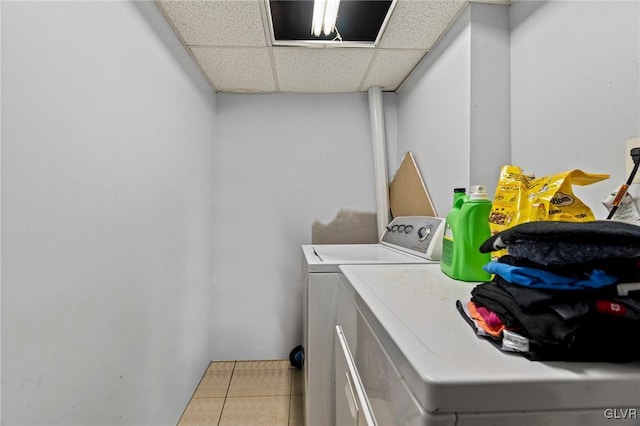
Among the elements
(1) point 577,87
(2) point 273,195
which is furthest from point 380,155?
(1) point 577,87

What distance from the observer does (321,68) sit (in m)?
2.11

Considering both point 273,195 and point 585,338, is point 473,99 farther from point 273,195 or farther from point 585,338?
point 273,195

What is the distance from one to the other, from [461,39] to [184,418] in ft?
8.66

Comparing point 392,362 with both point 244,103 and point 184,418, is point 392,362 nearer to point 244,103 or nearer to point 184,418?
point 184,418

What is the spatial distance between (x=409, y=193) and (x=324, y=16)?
1251mm

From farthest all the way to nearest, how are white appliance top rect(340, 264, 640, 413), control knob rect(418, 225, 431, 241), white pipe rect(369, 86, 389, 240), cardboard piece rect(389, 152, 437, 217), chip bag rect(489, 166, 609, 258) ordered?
white pipe rect(369, 86, 389, 240) → cardboard piece rect(389, 152, 437, 217) → control knob rect(418, 225, 431, 241) → chip bag rect(489, 166, 609, 258) → white appliance top rect(340, 264, 640, 413)

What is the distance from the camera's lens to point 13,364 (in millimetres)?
738

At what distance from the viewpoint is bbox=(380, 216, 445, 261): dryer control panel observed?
147 cm

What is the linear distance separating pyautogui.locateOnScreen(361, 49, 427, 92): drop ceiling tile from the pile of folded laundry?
5.63ft

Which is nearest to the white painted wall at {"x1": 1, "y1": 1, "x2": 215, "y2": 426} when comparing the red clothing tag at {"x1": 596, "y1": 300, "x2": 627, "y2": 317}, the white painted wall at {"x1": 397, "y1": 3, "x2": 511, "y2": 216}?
the red clothing tag at {"x1": 596, "y1": 300, "x2": 627, "y2": 317}

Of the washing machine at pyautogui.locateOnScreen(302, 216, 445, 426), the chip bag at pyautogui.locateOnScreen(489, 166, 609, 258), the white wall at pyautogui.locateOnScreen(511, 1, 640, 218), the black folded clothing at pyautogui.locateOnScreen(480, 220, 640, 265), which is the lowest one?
the washing machine at pyautogui.locateOnScreen(302, 216, 445, 426)

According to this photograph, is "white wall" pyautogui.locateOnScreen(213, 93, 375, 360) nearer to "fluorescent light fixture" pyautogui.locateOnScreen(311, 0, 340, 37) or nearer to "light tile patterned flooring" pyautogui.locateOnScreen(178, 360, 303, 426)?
"light tile patterned flooring" pyautogui.locateOnScreen(178, 360, 303, 426)

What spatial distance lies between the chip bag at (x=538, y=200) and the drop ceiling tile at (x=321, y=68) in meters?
1.30

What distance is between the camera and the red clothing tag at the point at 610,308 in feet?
1.54
